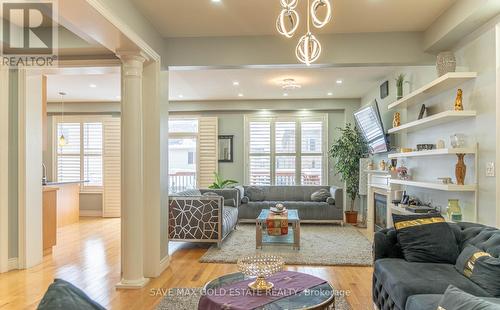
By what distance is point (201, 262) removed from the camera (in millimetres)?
4508

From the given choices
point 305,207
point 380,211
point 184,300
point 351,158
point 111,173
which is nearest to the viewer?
point 184,300

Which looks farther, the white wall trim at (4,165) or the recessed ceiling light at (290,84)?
the recessed ceiling light at (290,84)

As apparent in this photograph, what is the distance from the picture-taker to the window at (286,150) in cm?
843

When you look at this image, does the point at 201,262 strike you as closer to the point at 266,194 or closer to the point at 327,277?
the point at 327,277

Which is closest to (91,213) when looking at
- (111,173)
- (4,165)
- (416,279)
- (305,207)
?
(111,173)

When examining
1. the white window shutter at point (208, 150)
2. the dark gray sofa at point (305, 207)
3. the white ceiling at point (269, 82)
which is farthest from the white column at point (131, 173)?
the white window shutter at point (208, 150)

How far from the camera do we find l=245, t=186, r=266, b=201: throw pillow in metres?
7.72

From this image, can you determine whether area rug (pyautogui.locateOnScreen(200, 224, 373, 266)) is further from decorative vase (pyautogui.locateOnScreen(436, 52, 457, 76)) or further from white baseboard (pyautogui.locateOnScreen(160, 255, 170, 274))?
decorative vase (pyautogui.locateOnScreen(436, 52, 457, 76))

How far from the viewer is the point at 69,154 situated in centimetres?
857

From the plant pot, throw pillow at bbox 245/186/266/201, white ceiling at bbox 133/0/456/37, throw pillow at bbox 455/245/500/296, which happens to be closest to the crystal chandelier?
white ceiling at bbox 133/0/456/37

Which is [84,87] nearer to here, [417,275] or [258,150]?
[258,150]

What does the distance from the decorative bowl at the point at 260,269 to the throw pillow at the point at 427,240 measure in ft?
4.04

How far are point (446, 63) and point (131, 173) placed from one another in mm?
3654

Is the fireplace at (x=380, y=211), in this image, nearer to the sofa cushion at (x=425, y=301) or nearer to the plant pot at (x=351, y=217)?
the plant pot at (x=351, y=217)
